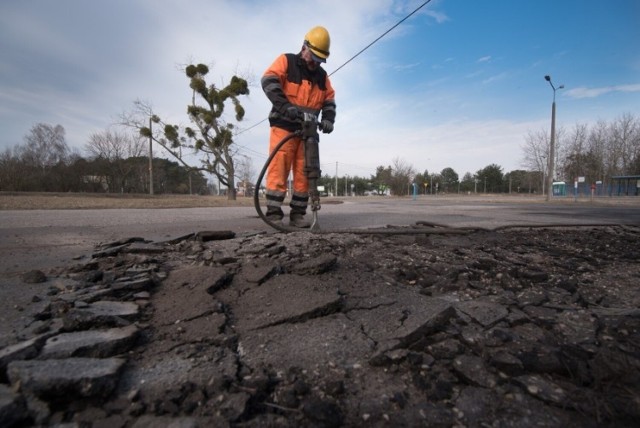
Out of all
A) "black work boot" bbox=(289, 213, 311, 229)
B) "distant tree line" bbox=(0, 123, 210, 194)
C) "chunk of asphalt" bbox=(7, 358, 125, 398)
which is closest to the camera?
"chunk of asphalt" bbox=(7, 358, 125, 398)

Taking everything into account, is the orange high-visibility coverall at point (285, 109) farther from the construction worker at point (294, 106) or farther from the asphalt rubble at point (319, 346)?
the asphalt rubble at point (319, 346)

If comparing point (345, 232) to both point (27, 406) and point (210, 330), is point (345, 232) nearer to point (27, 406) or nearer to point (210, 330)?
point (210, 330)

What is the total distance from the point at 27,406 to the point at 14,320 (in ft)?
2.09

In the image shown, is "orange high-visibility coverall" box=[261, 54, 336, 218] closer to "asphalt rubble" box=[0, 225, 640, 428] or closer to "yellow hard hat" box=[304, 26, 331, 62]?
"yellow hard hat" box=[304, 26, 331, 62]

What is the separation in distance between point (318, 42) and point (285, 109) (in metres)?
0.80

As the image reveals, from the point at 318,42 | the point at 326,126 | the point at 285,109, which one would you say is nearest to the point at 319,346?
the point at 285,109

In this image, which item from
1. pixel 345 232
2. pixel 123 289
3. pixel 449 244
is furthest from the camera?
pixel 345 232

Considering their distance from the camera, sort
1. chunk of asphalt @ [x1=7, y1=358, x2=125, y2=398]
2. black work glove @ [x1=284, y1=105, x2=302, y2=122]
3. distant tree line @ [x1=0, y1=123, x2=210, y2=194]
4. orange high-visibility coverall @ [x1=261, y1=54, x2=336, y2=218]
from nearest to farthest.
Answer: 1. chunk of asphalt @ [x1=7, y1=358, x2=125, y2=398]
2. black work glove @ [x1=284, y1=105, x2=302, y2=122]
3. orange high-visibility coverall @ [x1=261, y1=54, x2=336, y2=218]
4. distant tree line @ [x1=0, y1=123, x2=210, y2=194]

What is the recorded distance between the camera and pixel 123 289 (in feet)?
5.15

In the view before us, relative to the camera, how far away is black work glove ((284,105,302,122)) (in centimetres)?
322

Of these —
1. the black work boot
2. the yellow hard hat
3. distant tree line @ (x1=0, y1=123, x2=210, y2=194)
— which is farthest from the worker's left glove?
distant tree line @ (x1=0, y1=123, x2=210, y2=194)

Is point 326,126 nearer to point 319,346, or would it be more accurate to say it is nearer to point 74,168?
point 319,346

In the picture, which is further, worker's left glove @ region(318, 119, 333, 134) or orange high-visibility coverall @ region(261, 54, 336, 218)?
worker's left glove @ region(318, 119, 333, 134)

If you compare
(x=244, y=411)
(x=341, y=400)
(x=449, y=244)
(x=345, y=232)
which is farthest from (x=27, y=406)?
(x=449, y=244)
